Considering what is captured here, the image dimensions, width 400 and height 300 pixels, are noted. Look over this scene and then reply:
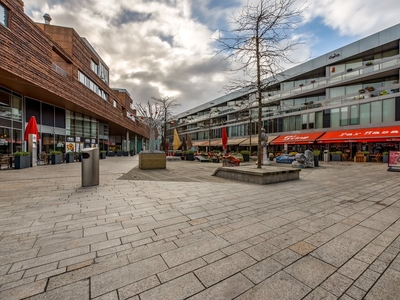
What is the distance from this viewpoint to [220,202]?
4.53 meters

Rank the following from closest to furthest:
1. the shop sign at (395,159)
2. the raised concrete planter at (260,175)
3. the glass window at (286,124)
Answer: the raised concrete planter at (260,175) → the shop sign at (395,159) → the glass window at (286,124)

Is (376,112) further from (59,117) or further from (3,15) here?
Answer: (59,117)

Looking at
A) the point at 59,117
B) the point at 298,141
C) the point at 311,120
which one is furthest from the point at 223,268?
the point at 311,120

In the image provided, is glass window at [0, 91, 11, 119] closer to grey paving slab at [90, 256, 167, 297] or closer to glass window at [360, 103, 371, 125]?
grey paving slab at [90, 256, 167, 297]

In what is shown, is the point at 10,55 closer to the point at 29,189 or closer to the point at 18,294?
the point at 29,189

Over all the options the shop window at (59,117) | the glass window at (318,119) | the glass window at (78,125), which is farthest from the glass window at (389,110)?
the glass window at (78,125)

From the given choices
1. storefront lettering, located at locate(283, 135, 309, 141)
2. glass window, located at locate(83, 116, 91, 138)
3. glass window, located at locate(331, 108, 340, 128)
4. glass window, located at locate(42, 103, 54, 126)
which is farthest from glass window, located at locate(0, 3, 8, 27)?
glass window, located at locate(331, 108, 340, 128)

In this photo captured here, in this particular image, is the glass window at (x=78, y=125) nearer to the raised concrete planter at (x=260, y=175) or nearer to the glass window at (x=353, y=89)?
the raised concrete planter at (x=260, y=175)

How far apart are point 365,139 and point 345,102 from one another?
6.13 metres

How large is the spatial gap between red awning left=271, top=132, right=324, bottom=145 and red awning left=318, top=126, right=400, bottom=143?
3.37 ft

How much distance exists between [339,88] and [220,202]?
2750 cm

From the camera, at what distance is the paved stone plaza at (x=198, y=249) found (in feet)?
5.64

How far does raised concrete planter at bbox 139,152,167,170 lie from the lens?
448 inches

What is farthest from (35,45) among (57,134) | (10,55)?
(57,134)
